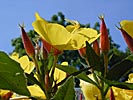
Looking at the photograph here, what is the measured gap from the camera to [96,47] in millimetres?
1011

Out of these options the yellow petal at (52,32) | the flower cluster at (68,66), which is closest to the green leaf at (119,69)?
the flower cluster at (68,66)

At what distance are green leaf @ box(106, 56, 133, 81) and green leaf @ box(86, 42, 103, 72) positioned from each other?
0.03 meters

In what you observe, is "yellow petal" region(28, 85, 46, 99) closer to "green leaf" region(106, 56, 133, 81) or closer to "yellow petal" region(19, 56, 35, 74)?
"yellow petal" region(19, 56, 35, 74)

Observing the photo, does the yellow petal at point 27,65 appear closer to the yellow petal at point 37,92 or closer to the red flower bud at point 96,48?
the yellow petal at point 37,92

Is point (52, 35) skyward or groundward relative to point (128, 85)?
skyward

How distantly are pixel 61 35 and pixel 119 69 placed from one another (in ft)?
0.52

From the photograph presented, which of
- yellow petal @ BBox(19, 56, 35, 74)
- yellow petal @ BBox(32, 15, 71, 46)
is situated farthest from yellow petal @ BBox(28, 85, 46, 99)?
yellow petal @ BBox(32, 15, 71, 46)

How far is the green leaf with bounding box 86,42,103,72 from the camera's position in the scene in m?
0.94

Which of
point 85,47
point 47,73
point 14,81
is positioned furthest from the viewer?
point 85,47

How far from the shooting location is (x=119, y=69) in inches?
37.3

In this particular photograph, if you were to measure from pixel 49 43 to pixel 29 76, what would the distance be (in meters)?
0.10

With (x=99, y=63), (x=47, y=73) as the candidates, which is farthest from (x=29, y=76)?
(x=99, y=63)

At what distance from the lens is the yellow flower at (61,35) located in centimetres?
92

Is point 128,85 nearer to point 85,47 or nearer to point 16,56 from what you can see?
point 85,47
